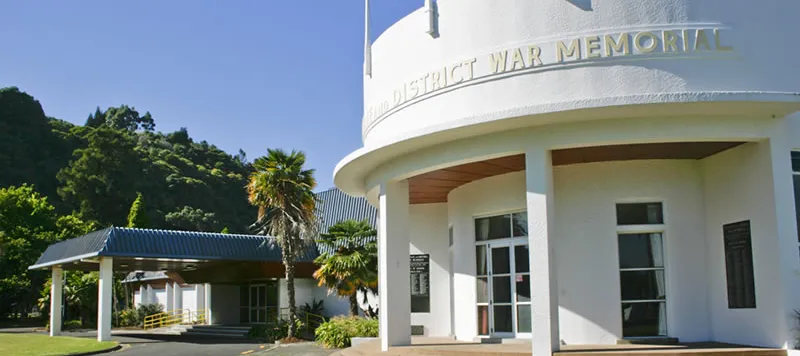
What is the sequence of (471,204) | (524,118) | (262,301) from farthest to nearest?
1. (262,301)
2. (471,204)
3. (524,118)

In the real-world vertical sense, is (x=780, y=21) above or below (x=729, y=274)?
above

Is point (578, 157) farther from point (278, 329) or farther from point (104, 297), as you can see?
point (104, 297)

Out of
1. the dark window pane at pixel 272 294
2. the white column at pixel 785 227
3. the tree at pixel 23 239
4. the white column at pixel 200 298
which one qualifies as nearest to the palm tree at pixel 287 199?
the dark window pane at pixel 272 294

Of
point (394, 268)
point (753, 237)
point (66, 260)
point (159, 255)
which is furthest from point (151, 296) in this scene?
point (753, 237)

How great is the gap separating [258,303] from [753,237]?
28.6 meters

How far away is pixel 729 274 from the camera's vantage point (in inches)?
511

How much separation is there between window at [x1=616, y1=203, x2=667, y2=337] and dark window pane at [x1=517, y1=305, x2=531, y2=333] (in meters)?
1.97

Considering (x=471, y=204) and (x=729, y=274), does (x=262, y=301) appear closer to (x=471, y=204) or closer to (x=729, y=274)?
(x=471, y=204)

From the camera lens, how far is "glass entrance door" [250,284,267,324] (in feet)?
121

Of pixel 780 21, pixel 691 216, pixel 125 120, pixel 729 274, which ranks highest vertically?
pixel 125 120

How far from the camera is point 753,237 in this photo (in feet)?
40.2

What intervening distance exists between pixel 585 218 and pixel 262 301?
25.7m

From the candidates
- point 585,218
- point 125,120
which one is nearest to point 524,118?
point 585,218

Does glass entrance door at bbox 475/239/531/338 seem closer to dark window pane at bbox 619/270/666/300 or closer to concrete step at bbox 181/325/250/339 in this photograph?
dark window pane at bbox 619/270/666/300
